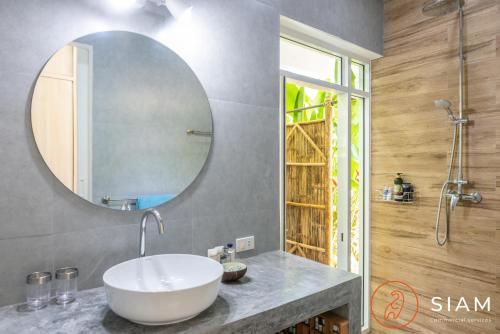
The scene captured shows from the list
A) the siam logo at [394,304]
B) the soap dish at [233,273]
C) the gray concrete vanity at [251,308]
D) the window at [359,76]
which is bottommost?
the siam logo at [394,304]

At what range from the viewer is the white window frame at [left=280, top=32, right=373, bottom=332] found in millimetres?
2252

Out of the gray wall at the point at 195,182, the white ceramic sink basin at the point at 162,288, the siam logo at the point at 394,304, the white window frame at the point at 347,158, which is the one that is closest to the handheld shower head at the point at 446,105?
the white window frame at the point at 347,158

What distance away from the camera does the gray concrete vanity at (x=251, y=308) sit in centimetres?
108

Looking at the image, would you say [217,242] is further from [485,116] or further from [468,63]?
[468,63]

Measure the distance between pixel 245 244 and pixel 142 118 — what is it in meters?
0.89

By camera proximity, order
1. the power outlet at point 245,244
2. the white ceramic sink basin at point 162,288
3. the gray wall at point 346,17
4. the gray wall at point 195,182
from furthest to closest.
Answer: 1. the gray wall at point 346,17
2. the power outlet at point 245,244
3. the gray wall at point 195,182
4. the white ceramic sink basin at point 162,288

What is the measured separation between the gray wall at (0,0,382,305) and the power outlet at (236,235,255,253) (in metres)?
0.05

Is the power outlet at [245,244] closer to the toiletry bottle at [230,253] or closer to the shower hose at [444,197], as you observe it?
the toiletry bottle at [230,253]

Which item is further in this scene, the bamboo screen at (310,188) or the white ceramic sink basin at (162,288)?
the bamboo screen at (310,188)

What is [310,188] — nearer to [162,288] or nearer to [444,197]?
[444,197]

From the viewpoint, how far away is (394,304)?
8.57 ft

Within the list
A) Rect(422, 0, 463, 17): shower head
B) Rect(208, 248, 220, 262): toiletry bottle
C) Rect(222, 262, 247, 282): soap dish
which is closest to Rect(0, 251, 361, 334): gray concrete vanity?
Rect(222, 262, 247, 282): soap dish

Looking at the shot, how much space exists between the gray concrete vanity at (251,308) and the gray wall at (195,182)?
0.19 metres

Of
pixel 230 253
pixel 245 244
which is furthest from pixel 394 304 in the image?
pixel 230 253
